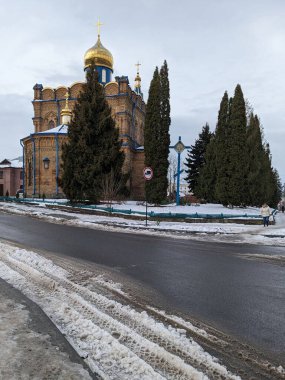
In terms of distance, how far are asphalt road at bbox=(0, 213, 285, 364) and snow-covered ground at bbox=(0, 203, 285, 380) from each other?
1.94 ft

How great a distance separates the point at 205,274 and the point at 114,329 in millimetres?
3422

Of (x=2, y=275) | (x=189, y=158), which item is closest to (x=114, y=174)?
(x=2, y=275)

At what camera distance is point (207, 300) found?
523 centimetres

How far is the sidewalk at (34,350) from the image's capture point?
2.91m

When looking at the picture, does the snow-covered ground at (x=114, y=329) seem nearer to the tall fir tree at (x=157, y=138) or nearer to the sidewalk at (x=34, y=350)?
the sidewalk at (x=34, y=350)

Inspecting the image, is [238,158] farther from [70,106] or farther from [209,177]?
[70,106]

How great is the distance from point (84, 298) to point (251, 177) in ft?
76.7

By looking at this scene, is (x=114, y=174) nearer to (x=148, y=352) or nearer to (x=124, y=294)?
(x=124, y=294)

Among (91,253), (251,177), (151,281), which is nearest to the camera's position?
(151,281)

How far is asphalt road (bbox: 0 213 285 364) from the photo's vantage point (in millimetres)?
4336

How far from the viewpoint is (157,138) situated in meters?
26.4

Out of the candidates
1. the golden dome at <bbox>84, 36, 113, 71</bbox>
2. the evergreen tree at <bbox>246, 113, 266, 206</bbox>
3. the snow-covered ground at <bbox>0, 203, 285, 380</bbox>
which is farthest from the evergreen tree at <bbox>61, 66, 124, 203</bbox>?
the golden dome at <bbox>84, 36, 113, 71</bbox>

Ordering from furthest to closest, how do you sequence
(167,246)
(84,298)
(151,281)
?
(167,246)
(151,281)
(84,298)

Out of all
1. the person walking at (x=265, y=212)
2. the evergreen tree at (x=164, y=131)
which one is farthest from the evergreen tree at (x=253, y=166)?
the person walking at (x=265, y=212)
